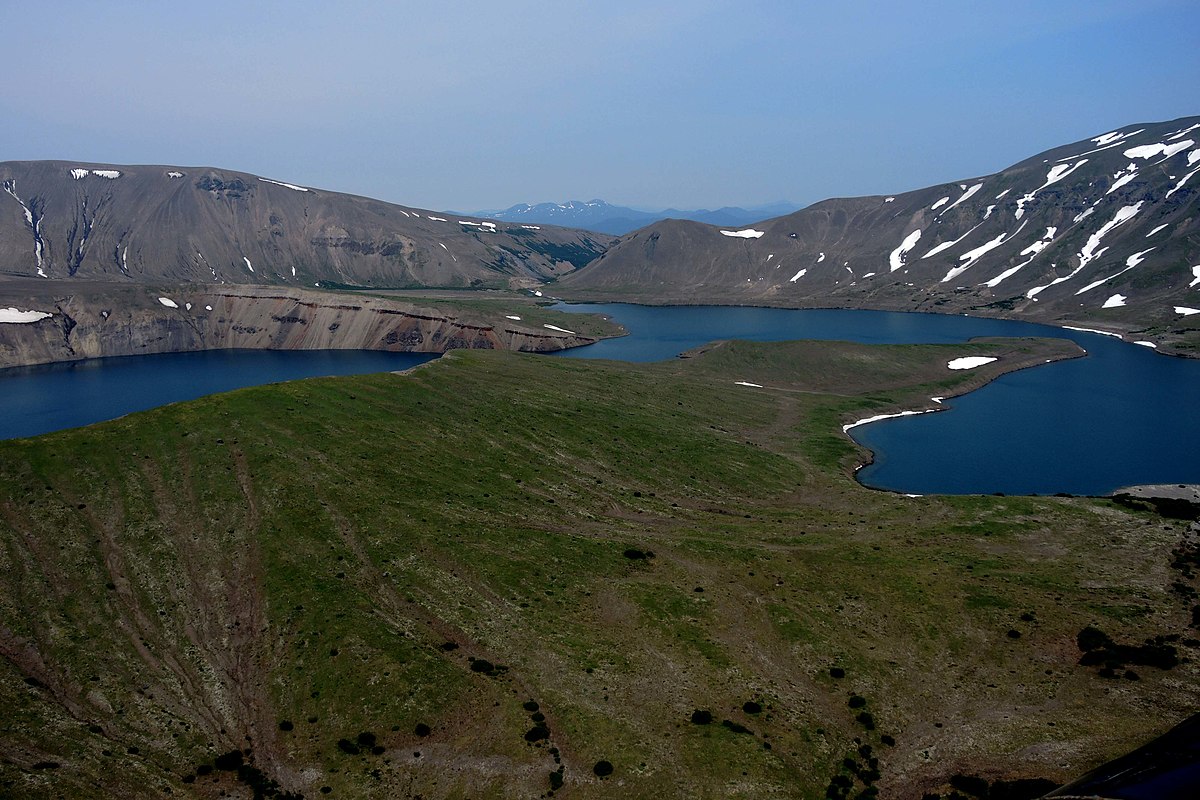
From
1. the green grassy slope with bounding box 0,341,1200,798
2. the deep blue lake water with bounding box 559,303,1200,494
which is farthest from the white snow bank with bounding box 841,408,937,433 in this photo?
the green grassy slope with bounding box 0,341,1200,798

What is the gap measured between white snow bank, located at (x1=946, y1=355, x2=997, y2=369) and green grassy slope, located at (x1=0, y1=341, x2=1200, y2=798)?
10169 cm

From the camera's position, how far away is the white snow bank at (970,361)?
187m

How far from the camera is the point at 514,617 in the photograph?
62.0 m

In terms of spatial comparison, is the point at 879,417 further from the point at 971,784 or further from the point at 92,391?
the point at 92,391

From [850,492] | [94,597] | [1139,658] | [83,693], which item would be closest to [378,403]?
[94,597]

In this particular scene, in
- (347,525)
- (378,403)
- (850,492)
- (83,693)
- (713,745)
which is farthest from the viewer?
(378,403)

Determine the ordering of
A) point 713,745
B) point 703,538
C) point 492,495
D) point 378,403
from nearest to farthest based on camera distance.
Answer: point 713,745, point 703,538, point 492,495, point 378,403

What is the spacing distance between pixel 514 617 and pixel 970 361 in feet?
547

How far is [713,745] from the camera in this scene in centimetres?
4684

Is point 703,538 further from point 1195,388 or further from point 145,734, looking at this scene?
point 1195,388

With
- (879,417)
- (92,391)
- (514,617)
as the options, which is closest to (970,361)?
(879,417)

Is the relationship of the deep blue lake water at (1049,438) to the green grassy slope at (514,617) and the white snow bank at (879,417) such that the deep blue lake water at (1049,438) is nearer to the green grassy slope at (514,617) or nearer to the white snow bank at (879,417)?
the white snow bank at (879,417)

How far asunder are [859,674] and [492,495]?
45.0 metres

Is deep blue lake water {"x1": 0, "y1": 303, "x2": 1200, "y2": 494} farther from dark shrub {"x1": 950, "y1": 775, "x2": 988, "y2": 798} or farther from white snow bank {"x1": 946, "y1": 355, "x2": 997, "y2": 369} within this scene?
dark shrub {"x1": 950, "y1": 775, "x2": 988, "y2": 798}
